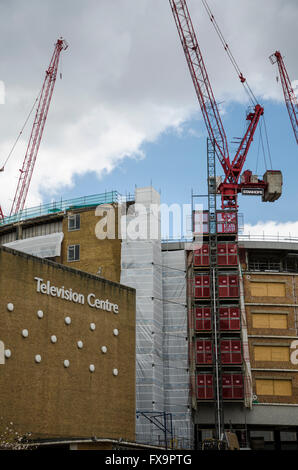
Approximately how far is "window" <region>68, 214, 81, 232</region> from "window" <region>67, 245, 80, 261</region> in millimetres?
2370

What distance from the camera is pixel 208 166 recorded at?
82062 millimetres

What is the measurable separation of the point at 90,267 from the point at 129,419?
21535 mm

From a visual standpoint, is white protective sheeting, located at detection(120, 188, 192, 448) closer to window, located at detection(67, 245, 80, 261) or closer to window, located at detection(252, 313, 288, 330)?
window, located at detection(67, 245, 80, 261)

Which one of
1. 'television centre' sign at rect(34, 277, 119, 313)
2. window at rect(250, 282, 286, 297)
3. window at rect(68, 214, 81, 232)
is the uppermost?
window at rect(68, 214, 81, 232)

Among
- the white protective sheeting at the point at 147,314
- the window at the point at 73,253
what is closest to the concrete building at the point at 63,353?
the white protective sheeting at the point at 147,314

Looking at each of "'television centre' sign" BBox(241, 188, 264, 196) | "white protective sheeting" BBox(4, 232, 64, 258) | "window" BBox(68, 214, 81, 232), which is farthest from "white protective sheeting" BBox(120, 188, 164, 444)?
"'television centre' sign" BBox(241, 188, 264, 196)

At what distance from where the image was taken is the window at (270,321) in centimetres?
7494

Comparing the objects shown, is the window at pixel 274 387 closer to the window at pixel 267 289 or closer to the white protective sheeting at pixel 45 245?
the window at pixel 267 289

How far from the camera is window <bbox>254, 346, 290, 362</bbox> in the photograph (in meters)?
73.7

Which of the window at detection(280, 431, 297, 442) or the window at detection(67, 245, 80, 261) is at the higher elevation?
the window at detection(67, 245, 80, 261)

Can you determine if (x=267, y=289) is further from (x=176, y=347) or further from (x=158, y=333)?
(x=158, y=333)

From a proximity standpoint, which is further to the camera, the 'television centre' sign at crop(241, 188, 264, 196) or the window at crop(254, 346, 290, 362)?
the 'television centre' sign at crop(241, 188, 264, 196)

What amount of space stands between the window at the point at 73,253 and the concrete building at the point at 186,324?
0.38ft

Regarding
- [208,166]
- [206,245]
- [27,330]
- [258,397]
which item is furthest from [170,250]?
[27,330]
